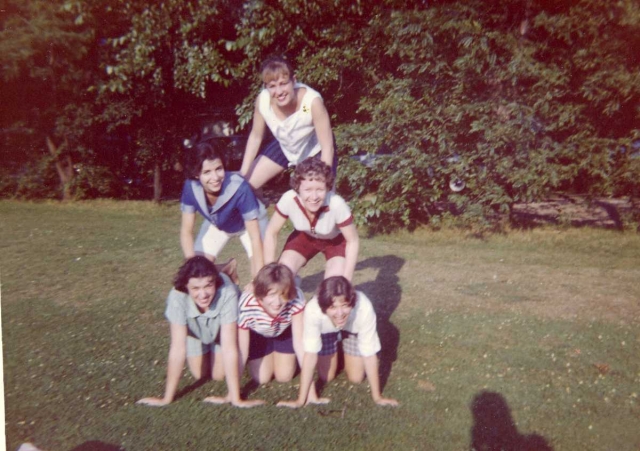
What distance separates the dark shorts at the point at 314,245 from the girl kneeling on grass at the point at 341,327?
506 mm

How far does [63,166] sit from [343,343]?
4281mm

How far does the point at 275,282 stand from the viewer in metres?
2.70

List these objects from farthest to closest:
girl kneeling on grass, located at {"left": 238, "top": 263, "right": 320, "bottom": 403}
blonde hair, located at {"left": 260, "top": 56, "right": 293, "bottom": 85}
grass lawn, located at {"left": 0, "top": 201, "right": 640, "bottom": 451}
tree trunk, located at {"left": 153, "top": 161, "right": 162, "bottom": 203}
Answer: tree trunk, located at {"left": 153, "top": 161, "right": 162, "bottom": 203} < blonde hair, located at {"left": 260, "top": 56, "right": 293, "bottom": 85} < girl kneeling on grass, located at {"left": 238, "top": 263, "right": 320, "bottom": 403} < grass lawn, located at {"left": 0, "top": 201, "right": 640, "bottom": 451}

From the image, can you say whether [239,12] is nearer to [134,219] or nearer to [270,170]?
[134,219]

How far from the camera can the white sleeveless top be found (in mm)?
3163

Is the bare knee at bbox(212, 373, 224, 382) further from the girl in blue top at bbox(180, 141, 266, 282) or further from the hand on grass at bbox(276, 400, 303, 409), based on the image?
the girl in blue top at bbox(180, 141, 266, 282)

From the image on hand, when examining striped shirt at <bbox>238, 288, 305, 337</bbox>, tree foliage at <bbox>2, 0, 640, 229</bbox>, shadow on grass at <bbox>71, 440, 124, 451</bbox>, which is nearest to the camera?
shadow on grass at <bbox>71, 440, 124, 451</bbox>

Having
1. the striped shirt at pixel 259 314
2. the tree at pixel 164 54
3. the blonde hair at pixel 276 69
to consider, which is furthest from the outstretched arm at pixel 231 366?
the tree at pixel 164 54

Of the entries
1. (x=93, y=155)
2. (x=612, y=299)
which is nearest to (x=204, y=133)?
(x=93, y=155)

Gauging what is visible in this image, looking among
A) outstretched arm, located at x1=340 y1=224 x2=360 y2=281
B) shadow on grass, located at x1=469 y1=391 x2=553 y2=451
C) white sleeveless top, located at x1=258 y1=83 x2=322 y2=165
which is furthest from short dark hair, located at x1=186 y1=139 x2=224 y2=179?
shadow on grass, located at x1=469 y1=391 x2=553 y2=451

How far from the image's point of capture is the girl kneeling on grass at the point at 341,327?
2639mm

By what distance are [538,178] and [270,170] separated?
3614mm

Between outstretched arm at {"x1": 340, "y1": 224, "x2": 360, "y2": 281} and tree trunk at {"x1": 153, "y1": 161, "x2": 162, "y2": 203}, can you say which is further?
tree trunk at {"x1": 153, "y1": 161, "x2": 162, "y2": 203}

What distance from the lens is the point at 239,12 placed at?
6523 mm
